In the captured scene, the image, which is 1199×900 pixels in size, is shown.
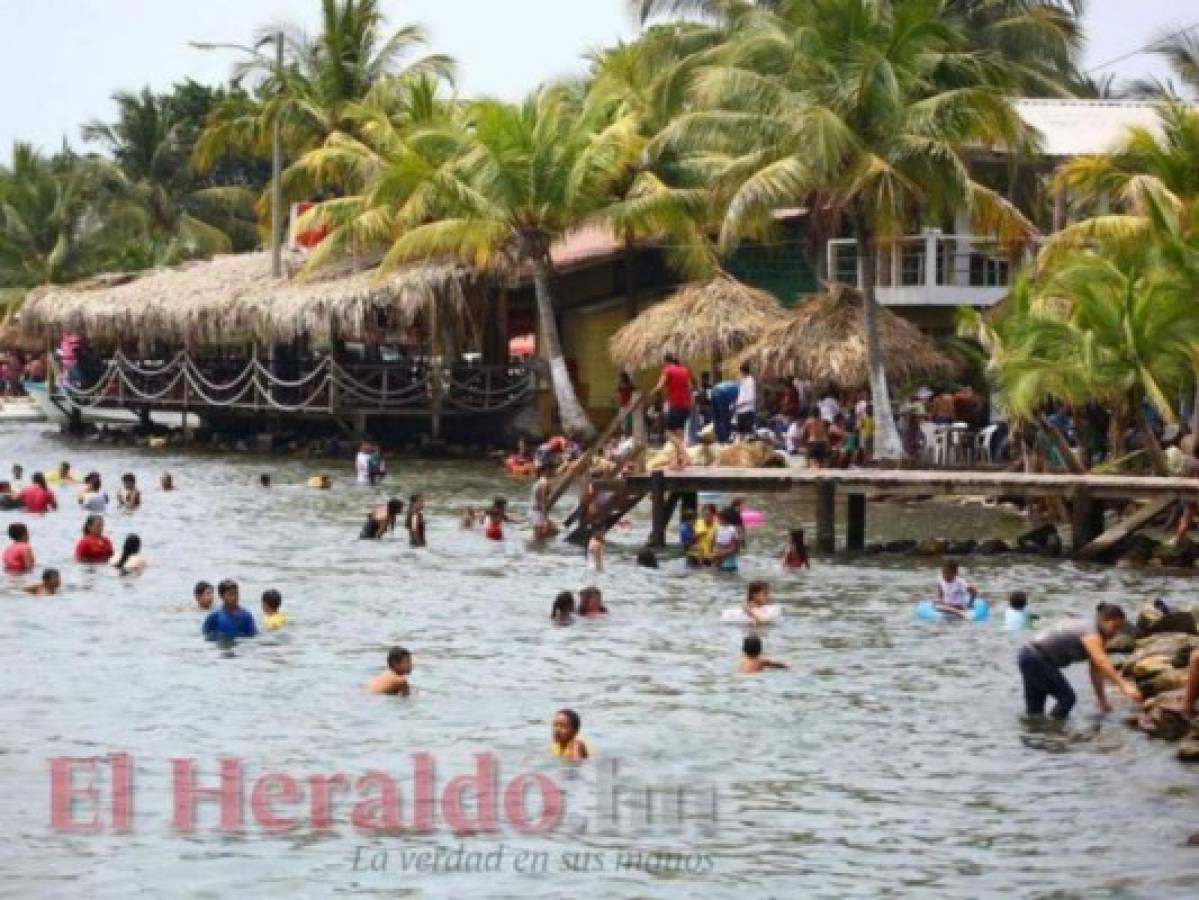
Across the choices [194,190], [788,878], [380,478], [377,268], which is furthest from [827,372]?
[194,190]

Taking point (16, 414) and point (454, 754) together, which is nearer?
point (454, 754)

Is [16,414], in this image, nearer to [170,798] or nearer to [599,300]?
[599,300]

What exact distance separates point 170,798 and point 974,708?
25.1ft

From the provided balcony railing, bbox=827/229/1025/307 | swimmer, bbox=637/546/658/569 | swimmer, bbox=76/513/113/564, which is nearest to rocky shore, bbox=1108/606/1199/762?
swimmer, bbox=637/546/658/569

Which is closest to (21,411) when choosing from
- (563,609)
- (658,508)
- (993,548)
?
(658,508)

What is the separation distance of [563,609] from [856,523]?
302 inches

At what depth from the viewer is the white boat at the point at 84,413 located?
60.6 m

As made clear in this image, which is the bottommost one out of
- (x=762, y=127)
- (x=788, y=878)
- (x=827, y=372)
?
(x=788, y=878)

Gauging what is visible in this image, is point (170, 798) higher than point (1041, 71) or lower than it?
lower

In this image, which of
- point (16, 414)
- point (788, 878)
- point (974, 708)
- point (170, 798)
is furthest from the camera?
point (16, 414)

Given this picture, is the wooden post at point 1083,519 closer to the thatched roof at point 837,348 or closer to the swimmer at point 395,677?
the thatched roof at point 837,348

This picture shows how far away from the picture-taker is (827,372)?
42125mm

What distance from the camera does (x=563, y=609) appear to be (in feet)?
88.6

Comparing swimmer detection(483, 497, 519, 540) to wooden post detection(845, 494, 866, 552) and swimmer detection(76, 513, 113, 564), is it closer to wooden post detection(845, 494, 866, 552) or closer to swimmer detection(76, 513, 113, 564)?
wooden post detection(845, 494, 866, 552)
